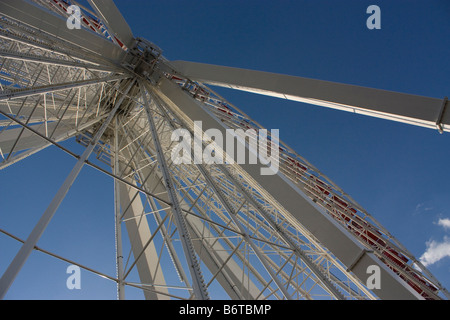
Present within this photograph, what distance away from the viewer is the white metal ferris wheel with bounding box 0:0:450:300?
23.7 ft

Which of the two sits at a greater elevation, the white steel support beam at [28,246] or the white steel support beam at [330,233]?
the white steel support beam at [330,233]

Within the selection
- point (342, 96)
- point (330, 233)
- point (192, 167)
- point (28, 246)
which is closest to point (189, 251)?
point (28, 246)

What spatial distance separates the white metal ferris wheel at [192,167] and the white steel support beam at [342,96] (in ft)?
0.09

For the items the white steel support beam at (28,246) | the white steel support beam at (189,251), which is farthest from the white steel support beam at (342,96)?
the white steel support beam at (28,246)

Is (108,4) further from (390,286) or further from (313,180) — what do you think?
(390,286)

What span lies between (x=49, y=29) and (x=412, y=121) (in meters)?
13.0

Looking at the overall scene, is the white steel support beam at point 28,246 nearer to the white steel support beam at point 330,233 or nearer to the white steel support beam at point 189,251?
the white steel support beam at point 189,251

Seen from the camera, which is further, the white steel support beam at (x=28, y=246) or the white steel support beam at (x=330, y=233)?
the white steel support beam at (x=330, y=233)

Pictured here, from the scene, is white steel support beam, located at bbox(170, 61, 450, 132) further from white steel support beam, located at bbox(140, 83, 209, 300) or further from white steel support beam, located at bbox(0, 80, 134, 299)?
white steel support beam, located at bbox(0, 80, 134, 299)

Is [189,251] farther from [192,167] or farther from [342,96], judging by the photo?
[192,167]

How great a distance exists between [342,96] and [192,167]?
35.0ft

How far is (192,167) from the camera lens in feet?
57.3

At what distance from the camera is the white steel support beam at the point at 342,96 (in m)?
6.48

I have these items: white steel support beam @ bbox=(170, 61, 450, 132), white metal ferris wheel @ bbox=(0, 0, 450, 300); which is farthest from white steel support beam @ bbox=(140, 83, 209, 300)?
white steel support beam @ bbox=(170, 61, 450, 132)
